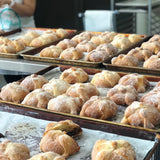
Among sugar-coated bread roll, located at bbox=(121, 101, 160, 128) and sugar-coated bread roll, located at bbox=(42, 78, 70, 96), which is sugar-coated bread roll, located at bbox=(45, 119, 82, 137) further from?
sugar-coated bread roll, located at bbox=(42, 78, 70, 96)

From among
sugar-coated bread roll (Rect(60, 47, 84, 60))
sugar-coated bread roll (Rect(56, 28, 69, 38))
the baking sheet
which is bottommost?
the baking sheet

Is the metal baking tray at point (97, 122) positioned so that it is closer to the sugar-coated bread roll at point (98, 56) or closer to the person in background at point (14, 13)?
the sugar-coated bread roll at point (98, 56)

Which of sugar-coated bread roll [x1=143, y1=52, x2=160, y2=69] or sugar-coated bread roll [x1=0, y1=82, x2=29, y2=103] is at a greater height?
sugar-coated bread roll [x1=143, y1=52, x2=160, y2=69]

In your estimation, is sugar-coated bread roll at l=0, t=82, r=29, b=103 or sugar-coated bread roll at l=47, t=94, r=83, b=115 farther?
sugar-coated bread roll at l=0, t=82, r=29, b=103

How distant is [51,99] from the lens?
1.63m

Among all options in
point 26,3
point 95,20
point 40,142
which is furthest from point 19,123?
point 95,20

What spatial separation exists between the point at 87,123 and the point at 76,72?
0.66m

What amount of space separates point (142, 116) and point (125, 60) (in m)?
0.77

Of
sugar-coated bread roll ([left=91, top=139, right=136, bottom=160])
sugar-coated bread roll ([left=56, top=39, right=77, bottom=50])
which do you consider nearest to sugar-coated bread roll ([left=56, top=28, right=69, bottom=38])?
sugar-coated bread roll ([left=56, top=39, right=77, bottom=50])

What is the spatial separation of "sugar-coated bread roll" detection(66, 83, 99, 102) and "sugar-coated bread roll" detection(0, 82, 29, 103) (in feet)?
0.83

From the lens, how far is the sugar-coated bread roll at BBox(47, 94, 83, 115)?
5.02 ft

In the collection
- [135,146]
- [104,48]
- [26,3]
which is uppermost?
[26,3]

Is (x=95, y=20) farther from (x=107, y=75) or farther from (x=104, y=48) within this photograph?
(x=107, y=75)

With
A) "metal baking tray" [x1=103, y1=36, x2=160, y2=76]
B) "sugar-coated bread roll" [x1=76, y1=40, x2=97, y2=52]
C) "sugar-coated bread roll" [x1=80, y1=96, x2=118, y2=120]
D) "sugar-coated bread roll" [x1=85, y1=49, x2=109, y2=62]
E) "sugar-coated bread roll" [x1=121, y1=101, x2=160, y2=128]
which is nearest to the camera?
"sugar-coated bread roll" [x1=121, y1=101, x2=160, y2=128]
